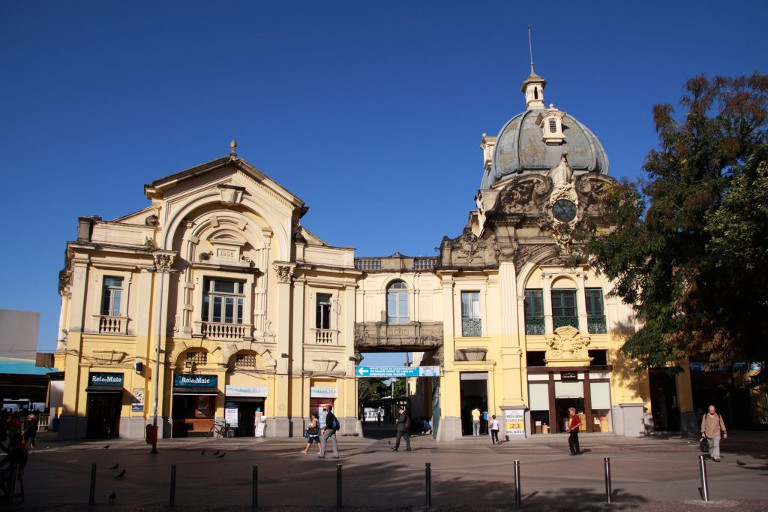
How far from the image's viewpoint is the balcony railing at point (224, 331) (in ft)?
107

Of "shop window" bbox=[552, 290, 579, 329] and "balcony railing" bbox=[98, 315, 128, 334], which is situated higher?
"shop window" bbox=[552, 290, 579, 329]

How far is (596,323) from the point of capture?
115 ft

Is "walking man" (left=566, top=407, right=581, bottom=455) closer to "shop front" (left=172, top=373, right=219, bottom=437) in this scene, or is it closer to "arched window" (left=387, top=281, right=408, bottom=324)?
"arched window" (left=387, top=281, right=408, bottom=324)

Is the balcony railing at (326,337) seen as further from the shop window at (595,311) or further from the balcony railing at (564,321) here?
the shop window at (595,311)

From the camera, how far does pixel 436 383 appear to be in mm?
35219

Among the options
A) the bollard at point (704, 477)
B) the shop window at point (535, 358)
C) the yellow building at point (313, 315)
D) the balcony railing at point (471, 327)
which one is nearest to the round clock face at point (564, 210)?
the yellow building at point (313, 315)

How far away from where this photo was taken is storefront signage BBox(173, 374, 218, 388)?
104 ft

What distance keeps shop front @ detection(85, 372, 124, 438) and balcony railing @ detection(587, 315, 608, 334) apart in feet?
A: 73.2

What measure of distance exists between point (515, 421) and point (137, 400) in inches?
678

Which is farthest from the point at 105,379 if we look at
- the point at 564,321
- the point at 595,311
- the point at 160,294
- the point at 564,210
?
the point at 595,311

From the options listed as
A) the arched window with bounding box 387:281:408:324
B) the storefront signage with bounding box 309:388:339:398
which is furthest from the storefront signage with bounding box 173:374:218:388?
the arched window with bounding box 387:281:408:324

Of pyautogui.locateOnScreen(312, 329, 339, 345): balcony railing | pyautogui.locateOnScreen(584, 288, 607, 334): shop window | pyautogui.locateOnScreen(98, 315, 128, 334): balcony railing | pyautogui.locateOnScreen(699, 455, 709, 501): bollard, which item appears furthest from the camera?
pyautogui.locateOnScreen(584, 288, 607, 334): shop window

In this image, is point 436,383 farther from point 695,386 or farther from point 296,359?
point 695,386

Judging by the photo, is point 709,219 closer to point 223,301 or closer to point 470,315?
point 470,315
